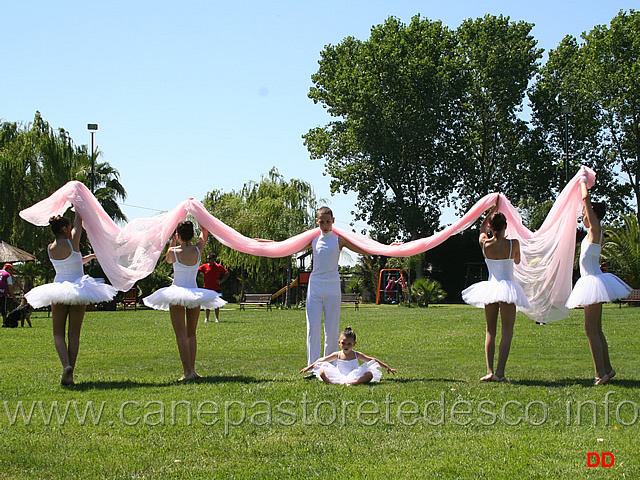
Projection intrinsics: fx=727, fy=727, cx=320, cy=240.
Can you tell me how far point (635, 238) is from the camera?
39.2 metres

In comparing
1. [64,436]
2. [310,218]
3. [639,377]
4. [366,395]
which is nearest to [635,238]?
[310,218]

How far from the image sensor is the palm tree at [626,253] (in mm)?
38594

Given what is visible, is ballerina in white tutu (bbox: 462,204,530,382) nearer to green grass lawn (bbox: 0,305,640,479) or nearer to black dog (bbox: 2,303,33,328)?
green grass lawn (bbox: 0,305,640,479)

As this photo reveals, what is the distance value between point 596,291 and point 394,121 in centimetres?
4611

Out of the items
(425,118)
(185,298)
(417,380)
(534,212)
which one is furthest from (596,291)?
(425,118)

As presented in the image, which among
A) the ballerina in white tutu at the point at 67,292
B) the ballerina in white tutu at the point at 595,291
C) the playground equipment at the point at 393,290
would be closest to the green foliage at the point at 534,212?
the playground equipment at the point at 393,290

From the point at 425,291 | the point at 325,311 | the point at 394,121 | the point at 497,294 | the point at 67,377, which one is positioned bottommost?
the point at 67,377

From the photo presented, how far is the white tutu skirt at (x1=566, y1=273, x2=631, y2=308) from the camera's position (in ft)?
31.3

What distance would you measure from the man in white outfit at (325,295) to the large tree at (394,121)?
44.3 meters

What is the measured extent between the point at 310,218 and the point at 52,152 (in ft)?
54.3

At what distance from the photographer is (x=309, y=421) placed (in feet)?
23.6

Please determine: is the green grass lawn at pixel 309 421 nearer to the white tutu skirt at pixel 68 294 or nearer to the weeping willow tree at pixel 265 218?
the white tutu skirt at pixel 68 294

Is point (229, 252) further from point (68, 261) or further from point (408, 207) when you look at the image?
point (68, 261)

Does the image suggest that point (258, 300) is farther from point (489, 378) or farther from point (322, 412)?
point (322, 412)
